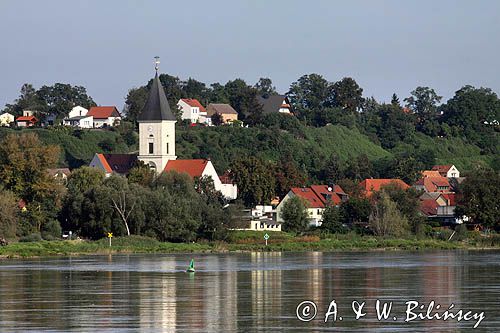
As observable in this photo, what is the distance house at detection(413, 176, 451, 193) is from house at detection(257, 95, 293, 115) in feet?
122

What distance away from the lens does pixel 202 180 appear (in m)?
100

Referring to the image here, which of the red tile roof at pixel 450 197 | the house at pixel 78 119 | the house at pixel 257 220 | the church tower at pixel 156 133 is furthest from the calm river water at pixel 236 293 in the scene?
the house at pixel 78 119

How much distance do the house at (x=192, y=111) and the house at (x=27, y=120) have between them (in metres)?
17.9

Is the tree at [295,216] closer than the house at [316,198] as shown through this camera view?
Yes

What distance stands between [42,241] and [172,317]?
150ft

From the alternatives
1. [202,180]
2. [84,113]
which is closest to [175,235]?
[202,180]

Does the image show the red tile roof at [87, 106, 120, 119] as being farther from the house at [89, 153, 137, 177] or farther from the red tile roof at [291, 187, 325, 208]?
the red tile roof at [291, 187, 325, 208]

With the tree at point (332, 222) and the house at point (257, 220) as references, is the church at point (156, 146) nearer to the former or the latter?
the house at point (257, 220)

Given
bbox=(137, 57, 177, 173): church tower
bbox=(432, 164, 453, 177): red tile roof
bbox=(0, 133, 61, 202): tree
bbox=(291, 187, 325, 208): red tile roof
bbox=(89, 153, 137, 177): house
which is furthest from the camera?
bbox=(432, 164, 453, 177): red tile roof

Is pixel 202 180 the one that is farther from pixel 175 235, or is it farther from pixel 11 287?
pixel 11 287

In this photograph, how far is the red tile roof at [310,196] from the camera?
350 ft

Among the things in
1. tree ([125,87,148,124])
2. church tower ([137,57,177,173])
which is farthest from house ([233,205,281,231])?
tree ([125,87,148,124])

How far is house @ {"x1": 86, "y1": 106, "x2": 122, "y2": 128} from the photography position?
154 metres

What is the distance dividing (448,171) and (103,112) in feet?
145
